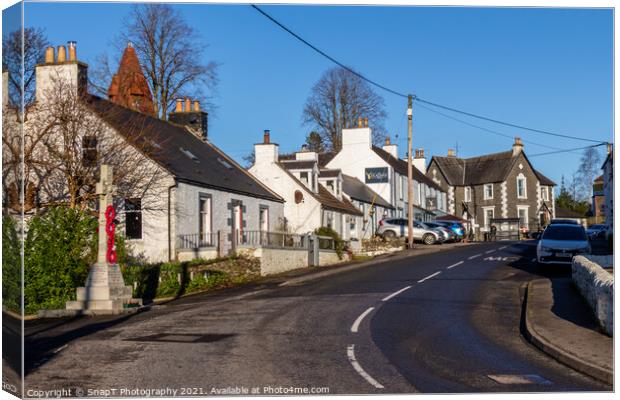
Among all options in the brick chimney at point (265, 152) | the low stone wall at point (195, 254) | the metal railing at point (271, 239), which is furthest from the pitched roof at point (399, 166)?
the low stone wall at point (195, 254)

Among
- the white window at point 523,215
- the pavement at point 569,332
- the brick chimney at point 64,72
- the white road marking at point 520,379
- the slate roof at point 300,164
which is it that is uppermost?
the brick chimney at point 64,72

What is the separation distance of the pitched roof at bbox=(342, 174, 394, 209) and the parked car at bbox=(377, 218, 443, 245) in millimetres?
3251

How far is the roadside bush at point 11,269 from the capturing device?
27.5 ft

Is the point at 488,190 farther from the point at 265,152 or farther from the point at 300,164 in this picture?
the point at 265,152

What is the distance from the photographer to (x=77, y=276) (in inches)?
864

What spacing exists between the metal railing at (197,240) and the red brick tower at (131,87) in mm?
7579

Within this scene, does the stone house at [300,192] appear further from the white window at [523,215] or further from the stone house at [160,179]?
the white window at [523,215]

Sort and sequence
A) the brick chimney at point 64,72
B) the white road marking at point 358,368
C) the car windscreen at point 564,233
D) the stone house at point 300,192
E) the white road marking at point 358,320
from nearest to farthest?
the white road marking at point 358,368, the white road marking at point 358,320, the brick chimney at point 64,72, the car windscreen at point 564,233, the stone house at point 300,192

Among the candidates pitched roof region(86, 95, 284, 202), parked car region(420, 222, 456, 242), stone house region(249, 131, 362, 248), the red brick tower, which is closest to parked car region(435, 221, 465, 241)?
parked car region(420, 222, 456, 242)

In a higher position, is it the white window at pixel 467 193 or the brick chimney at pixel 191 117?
the brick chimney at pixel 191 117

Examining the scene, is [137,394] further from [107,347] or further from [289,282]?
[289,282]

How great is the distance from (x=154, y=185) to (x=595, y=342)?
19799mm

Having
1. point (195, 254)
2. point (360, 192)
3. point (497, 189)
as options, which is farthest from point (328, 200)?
point (497, 189)

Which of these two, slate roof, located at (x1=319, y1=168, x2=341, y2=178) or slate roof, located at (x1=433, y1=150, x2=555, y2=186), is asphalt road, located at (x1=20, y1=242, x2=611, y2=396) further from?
slate roof, located at (x1=433, y1=150, x2=555, y2=186)
